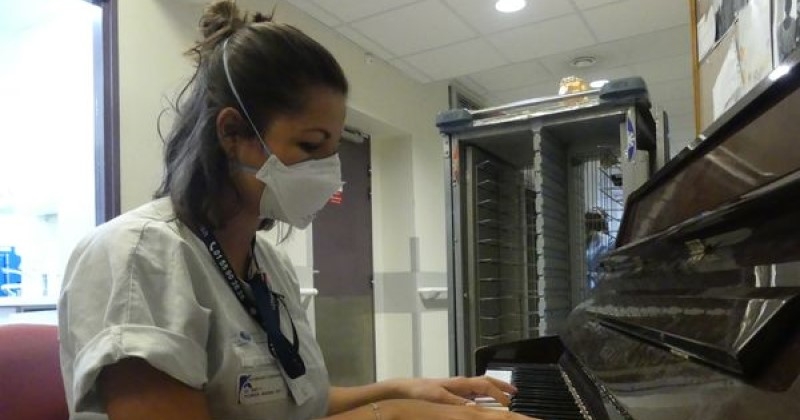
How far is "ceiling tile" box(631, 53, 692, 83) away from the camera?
4188 mm

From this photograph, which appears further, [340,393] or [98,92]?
[98,92]

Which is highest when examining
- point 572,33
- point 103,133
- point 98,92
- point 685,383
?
point 572,33

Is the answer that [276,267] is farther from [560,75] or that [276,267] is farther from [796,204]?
[560,75]

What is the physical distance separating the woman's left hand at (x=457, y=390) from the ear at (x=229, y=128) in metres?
0.55

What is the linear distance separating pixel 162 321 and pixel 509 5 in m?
2.89

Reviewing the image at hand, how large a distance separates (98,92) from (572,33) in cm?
262

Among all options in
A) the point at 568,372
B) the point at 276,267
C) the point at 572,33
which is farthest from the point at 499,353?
the point at 572,33

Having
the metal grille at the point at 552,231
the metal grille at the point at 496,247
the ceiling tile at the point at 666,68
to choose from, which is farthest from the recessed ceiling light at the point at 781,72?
the ceiling tile at the point at 666,68

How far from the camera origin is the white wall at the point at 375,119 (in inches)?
94.7

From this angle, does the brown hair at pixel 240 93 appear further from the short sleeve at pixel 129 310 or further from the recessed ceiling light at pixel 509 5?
the recessed ceiling light at pixel 509 5

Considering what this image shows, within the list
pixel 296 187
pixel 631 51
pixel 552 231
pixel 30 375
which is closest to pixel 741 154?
pixel 296 187

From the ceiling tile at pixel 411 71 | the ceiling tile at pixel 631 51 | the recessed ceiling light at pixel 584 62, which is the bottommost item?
the ceiling tile at pixel 411 71

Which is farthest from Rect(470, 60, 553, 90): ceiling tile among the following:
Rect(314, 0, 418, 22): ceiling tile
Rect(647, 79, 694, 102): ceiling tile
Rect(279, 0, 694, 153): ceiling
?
Rect(314, 0, 418, 22): ceiling tile

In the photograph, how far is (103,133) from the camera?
232 centimetres
